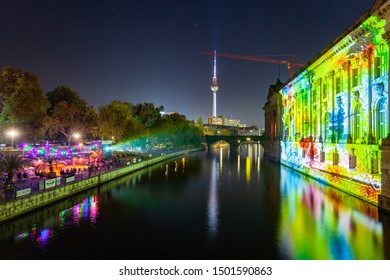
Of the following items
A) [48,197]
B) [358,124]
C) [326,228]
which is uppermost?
[358,124]

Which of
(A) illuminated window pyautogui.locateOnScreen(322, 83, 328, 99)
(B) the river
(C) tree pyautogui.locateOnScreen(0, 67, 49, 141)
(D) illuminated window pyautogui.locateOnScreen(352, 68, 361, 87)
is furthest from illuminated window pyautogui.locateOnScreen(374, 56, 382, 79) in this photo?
(C) tree pyautogui.locateOnScreen(0, 67, 49, 141)

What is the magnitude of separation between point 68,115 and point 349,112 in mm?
52085

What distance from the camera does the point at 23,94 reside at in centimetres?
5241

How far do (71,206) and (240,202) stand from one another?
52.4ft

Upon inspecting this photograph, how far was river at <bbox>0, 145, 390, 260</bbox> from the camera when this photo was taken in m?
18.5

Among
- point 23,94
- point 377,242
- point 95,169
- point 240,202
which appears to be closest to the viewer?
point 377,242

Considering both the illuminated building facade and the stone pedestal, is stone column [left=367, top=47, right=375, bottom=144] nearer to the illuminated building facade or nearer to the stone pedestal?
the illuminated building facade

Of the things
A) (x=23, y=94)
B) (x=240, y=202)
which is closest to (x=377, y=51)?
(x=240, y=202)

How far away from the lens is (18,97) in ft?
172

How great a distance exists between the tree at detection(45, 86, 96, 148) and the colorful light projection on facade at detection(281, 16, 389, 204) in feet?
145

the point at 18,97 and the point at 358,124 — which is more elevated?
the point at 18,97

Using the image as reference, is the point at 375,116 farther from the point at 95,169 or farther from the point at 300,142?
the point at 95,169

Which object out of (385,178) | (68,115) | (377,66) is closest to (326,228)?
(385,178)

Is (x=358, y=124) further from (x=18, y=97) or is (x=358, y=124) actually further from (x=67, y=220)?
(x=18, y=97)
